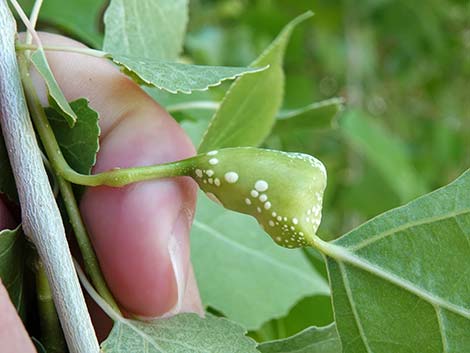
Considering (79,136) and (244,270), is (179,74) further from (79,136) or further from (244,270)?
(244,270)

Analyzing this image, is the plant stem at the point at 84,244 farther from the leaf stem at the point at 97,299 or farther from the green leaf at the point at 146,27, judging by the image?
the green leaf at the point at 146,27

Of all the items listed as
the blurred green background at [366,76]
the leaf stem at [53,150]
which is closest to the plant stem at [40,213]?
the leaf stem at [53,150]

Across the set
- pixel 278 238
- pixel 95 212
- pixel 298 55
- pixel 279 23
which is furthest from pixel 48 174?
pixel 298 55

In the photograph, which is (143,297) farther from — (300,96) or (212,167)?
(300,96)

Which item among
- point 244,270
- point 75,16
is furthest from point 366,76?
point 244,270

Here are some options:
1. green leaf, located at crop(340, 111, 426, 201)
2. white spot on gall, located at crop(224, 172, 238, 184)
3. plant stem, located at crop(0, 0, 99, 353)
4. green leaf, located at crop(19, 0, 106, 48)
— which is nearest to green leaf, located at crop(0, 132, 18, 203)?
plant stem, located at crop(0, 0, 99, 353)

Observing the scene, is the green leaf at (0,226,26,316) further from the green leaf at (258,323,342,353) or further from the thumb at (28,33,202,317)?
the green leaf at (258,323,342,353)

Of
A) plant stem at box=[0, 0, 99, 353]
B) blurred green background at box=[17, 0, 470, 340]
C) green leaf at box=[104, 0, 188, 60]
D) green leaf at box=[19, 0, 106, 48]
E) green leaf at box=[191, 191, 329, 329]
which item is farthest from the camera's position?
blurred green background at box=[17, 0, 470, 340]
